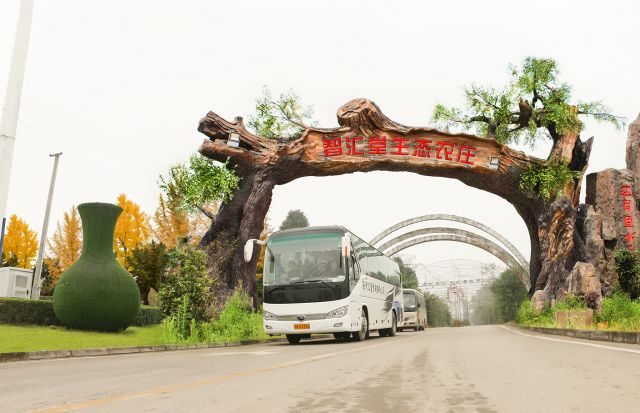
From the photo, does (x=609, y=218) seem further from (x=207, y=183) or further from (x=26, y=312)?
(x=26, y=312)

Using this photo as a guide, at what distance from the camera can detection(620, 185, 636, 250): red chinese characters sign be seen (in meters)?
26.1

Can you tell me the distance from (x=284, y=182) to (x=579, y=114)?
1370 centimetres

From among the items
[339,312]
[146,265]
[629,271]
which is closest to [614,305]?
[629,271]

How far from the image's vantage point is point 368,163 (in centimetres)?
2262

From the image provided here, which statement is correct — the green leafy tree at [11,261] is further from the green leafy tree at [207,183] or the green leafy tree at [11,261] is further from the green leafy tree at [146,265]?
the green leafy tree at [207,183]

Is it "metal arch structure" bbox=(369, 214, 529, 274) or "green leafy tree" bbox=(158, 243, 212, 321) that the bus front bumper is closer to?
"green leafy tree" bbox=(158, 243, 212, 321)

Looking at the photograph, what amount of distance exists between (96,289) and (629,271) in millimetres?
21462

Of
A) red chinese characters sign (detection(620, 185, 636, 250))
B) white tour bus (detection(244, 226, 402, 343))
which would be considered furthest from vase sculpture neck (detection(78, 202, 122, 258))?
red chinese characters sign (detection(620, 185, 636, 250))

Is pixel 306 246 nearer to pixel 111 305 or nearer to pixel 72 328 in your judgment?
pixel 111 305

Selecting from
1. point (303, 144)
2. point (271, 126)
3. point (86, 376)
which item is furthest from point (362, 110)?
point (86, 376)

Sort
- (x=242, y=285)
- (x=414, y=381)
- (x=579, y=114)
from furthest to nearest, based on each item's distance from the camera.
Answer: (x=579, y=114)
(x=242, y=285)
(x=414, y=381)

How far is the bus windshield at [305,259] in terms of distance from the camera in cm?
1653

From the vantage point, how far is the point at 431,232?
49.6m

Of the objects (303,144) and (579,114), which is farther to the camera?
(579,114)
